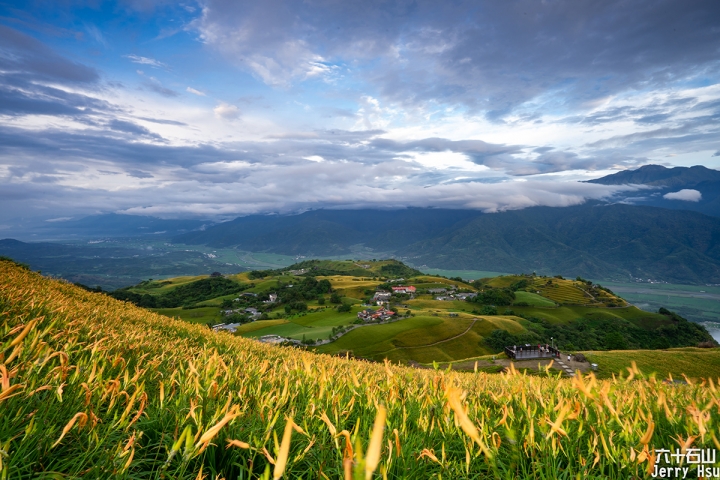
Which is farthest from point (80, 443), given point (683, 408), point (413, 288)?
point (413, 288)

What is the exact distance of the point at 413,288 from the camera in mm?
143250

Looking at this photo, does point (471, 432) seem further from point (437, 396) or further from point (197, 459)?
point (437, 396)

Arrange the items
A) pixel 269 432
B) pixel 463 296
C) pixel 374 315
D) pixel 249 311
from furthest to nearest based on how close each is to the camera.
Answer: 1. pixel 463 296
2. pixel 249 311
3. pixel 374 315
4. pixel 269 432

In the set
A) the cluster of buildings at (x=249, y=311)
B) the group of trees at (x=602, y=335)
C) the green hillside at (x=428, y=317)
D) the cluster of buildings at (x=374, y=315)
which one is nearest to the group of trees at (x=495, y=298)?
the green hillside at (x=428, y=317)

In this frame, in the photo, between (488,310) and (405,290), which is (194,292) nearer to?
(405,290)

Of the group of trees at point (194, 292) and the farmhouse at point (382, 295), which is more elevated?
the group of trees at point (194, 292)

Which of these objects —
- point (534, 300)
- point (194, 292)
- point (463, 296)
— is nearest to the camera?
point (534, 300)

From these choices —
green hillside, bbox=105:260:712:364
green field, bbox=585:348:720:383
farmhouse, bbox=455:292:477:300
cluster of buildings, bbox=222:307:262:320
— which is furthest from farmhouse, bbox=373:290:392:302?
green field, bbox=585:348:720:383

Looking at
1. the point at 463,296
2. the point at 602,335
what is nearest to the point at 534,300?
the point at 463,296

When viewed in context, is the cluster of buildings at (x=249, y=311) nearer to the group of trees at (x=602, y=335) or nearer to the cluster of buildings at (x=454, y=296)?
the group of trees at (x=602, y=335)

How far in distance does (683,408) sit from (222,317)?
112 meters

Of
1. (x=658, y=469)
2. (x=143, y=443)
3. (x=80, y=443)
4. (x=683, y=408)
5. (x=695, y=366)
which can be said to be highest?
(x=80, y=443)

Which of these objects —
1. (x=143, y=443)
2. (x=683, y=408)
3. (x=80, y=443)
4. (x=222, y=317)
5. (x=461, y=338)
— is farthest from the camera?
(x=222, y=317)

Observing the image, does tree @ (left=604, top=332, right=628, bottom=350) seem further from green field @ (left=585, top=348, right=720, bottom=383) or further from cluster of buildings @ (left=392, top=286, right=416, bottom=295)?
cluster of buildings @ (left=392, top=286, right=416, bottom=295)
